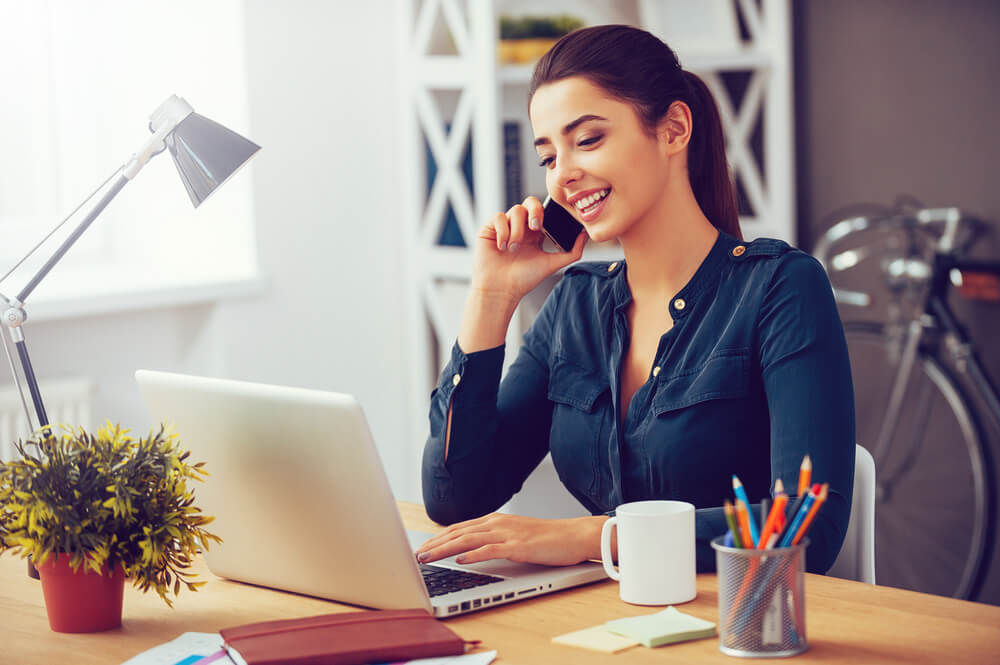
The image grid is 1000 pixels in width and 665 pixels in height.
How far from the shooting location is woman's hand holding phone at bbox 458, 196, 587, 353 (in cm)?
168

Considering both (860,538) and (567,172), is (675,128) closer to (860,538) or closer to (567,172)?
(567,172)

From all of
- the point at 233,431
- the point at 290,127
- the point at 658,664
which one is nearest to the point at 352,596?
the point at 233,431

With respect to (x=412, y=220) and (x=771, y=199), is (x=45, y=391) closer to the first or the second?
(x=412, y=220)

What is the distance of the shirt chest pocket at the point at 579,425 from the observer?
164 cm

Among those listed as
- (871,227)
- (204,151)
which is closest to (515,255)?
(204,151)

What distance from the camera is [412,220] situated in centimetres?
315

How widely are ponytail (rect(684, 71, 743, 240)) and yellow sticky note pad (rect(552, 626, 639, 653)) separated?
2.38ft

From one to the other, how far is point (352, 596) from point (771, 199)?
2246mm

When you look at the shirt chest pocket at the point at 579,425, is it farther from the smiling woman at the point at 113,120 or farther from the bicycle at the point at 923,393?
the bicycle at the point at 923,393

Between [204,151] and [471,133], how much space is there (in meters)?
1.70

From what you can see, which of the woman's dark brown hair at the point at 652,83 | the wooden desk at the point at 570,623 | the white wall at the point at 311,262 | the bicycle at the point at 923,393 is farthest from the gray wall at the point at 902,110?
the wooden desk at the point at 570,623

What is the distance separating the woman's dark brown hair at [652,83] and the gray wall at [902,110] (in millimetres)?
1589

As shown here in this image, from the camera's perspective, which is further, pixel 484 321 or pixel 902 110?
pixel 902 110

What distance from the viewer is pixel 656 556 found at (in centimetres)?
120
